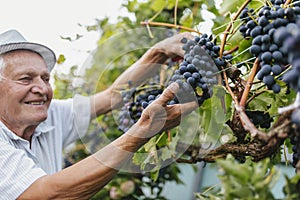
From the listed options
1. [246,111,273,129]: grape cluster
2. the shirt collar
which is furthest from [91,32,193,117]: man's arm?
[246,111,273,129]: grape cluster

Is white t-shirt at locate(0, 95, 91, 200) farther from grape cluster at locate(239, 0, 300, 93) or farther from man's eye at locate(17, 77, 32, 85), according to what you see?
grape cluster at locate(239, 0, 300, 93)

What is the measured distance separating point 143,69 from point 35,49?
0.39 m

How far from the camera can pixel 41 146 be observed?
163cm

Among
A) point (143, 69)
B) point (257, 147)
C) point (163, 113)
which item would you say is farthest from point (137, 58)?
point (257, 147)

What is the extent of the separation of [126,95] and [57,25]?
1007mm

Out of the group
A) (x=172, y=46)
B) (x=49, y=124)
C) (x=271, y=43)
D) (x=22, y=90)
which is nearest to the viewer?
(x=271, y=43)

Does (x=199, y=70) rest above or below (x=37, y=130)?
above

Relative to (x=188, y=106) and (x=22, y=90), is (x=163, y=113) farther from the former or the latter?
(x=22, y=90)

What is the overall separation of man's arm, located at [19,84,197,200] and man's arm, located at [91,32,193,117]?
30 cm

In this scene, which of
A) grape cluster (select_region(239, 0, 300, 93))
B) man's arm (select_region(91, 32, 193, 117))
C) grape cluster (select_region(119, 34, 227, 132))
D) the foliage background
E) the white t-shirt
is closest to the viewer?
the foliage background

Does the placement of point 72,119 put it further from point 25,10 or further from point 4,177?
point 25,10

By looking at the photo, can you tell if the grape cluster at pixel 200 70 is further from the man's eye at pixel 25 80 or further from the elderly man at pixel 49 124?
the man's eye at pixel 25 80

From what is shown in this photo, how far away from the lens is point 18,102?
147 cm

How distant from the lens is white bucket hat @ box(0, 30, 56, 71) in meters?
1.46
